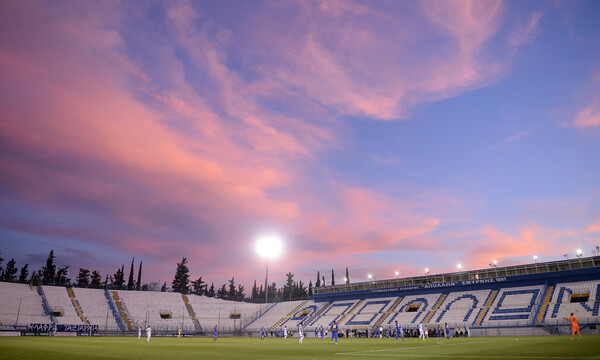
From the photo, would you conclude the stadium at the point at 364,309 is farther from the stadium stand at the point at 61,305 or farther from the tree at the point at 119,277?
the tree at the point at 119,277

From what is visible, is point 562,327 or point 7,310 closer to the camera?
point 562,327

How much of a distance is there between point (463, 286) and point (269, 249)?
3417 cm

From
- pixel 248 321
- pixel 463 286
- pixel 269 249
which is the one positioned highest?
pixel 269 249

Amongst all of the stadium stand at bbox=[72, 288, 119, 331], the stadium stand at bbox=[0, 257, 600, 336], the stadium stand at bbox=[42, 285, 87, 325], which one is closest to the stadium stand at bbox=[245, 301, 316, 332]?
the stadium stand at bbox=[0, 257, 600, 336]

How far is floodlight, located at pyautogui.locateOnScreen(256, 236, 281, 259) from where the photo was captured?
236 ft

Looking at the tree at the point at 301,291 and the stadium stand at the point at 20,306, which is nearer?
the stadium stand at the point at 20,306

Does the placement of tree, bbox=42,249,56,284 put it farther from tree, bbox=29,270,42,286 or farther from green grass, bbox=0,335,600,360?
green grass, bbox=0,335,600,360

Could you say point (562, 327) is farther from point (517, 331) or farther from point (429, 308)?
point (429, 308)

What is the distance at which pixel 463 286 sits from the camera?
64312 millimetres

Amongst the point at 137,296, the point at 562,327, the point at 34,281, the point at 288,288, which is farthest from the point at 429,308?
the point at 288,288

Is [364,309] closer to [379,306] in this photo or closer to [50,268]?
[379,306]

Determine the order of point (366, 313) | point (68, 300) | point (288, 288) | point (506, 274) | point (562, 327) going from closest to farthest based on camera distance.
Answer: point (562, 327), point (506, 274), point (366, 313), point (68, 300), point (288, 288)

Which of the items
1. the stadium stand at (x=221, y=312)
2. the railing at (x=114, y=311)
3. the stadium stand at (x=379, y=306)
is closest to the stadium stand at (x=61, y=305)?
the stadium stand at (x=379, y=306)

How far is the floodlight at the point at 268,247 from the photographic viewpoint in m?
71.8
